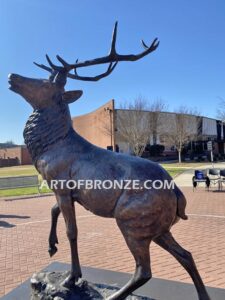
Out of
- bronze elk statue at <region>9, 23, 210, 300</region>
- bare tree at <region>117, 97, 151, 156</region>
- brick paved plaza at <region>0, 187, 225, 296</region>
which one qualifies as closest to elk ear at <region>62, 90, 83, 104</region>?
bronze elk statue at <region>9, 23, 210, 300</region>

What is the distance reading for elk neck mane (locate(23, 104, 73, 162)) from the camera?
9.23ft

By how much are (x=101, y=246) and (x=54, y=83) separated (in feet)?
12.9

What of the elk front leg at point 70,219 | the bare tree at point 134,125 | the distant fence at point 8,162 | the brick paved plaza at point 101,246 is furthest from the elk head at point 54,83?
the distant fence at point 8,162

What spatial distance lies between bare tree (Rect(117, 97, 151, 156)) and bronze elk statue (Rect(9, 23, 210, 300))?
2704 centimetres

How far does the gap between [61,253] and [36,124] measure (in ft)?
11.4

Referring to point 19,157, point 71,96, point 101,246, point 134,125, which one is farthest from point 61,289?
point 19,157

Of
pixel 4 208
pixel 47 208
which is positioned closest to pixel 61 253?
pixel 47 208

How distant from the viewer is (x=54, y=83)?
9.45ft

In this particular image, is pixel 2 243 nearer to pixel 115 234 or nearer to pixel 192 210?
pixel 115 234

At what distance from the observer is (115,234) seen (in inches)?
266

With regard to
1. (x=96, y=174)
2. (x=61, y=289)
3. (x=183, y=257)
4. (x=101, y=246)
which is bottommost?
(x=101, y=246)

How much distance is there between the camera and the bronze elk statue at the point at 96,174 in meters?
2.41

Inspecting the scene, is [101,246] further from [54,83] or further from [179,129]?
[179,129]

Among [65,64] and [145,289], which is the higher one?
[65,64]
